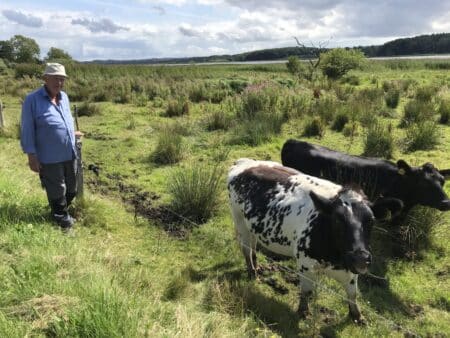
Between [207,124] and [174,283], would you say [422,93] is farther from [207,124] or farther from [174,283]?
[174,283]

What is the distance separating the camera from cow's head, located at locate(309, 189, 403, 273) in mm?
3738

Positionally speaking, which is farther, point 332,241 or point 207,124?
point 207,124

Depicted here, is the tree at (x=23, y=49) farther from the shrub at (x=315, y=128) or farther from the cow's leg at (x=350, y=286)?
the cow's leg at (x=350, y=286)

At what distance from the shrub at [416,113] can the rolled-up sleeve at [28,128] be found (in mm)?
10078

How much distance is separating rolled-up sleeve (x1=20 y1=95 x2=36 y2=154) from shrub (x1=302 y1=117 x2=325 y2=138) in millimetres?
8117

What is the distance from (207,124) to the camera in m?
13.3

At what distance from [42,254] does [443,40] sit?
440 ft

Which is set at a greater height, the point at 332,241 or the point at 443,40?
the point at 443,40

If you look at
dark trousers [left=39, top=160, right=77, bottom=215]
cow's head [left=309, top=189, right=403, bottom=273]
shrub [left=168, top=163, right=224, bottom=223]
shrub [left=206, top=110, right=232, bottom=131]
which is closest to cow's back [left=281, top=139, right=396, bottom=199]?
shrub [left=168, top=163, right=224, bottom=223]

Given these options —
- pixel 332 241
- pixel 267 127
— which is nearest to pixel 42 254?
pixel 332 241

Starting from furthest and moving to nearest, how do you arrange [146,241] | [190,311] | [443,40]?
[443,40]
[146,241]
[190,311]

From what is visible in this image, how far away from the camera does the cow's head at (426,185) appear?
575 centimetres

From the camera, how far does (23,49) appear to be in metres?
60.1

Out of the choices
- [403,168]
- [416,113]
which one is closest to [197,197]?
[403,168]
